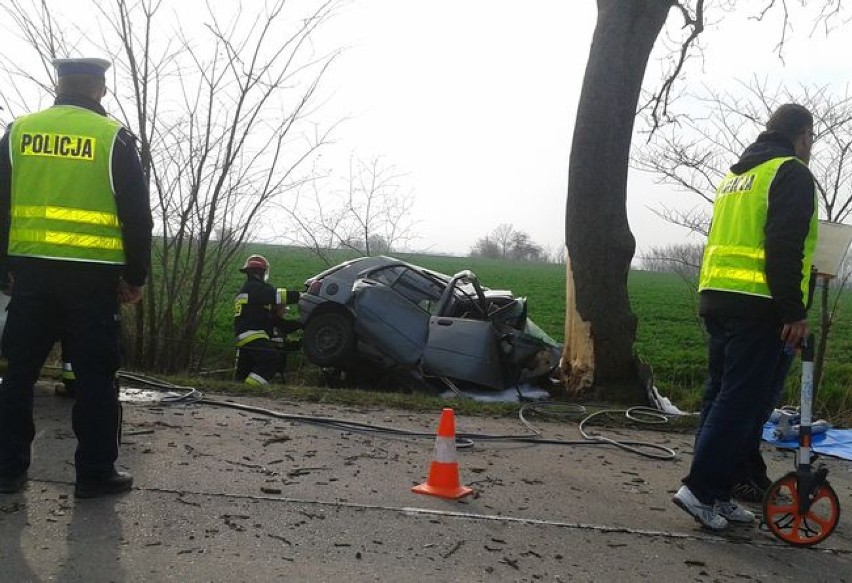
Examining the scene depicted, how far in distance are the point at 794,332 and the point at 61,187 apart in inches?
140

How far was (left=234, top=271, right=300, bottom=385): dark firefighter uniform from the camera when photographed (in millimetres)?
9750

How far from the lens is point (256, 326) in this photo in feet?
32.3

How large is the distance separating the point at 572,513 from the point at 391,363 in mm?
5325

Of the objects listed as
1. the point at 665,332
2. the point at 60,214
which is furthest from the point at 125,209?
the point at 665,332

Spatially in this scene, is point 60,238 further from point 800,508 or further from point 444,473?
point 800,508

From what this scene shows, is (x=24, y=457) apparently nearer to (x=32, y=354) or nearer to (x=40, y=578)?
(x=32, y=354)

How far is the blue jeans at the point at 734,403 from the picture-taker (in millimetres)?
4047

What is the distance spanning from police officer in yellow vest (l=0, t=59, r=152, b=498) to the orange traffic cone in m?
1.57

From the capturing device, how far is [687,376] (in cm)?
1312

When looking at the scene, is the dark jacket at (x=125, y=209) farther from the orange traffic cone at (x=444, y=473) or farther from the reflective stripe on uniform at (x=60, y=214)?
the orange traffic cone at (x=444, y=473)

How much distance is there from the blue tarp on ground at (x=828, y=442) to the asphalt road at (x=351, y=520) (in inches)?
28.3

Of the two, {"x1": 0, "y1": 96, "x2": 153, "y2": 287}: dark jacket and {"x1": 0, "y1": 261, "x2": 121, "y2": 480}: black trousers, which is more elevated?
{"x1": 0, "y1": 96, "x2": 153, "y2": 287}: dark jacket

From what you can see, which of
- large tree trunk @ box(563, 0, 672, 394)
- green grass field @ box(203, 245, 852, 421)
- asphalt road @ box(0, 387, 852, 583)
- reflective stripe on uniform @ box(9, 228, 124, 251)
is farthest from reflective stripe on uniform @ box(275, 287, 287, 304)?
reflective stripe on uniform @ box(9, 228, 124, 251)

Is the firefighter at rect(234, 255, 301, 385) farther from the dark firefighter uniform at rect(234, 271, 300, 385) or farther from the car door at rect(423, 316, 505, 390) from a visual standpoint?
the car door at rect(423, 316, 505, 390)
